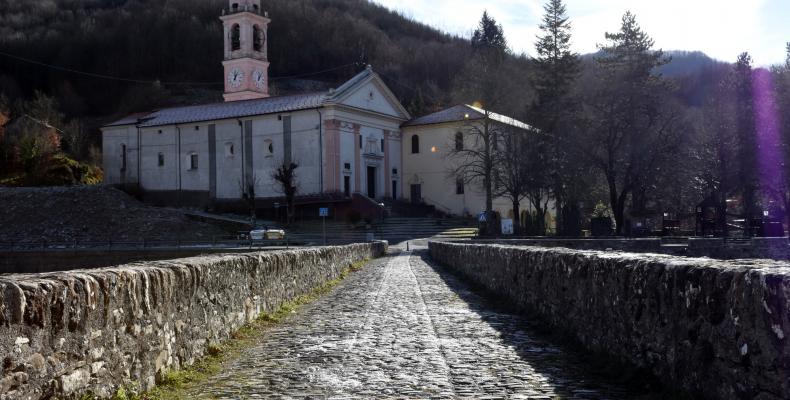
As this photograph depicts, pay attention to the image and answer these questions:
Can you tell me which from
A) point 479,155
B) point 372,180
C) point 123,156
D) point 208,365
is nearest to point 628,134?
point 479,155

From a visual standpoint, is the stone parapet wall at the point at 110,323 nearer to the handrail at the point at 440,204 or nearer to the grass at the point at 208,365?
the grass at the point at 208,365

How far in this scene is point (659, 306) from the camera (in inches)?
220

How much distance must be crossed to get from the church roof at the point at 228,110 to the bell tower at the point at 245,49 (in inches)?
180

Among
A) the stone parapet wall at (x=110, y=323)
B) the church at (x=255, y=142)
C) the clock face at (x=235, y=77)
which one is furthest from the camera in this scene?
the clock face at (x=235, y=77)

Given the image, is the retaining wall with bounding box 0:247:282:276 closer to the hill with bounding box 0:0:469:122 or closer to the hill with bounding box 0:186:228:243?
the hill with bounding box 0:186:228:243

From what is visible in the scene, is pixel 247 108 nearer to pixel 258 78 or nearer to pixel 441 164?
pixel 258 78

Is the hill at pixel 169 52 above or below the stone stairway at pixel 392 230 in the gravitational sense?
above

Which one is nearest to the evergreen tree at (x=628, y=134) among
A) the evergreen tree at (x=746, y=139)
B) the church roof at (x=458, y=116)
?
the evergreen tree at (x=746, y=139)

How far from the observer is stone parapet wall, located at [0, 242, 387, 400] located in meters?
4.12

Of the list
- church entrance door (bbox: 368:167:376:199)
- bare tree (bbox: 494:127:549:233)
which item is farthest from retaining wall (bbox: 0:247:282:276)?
church entrance door (bbox: 368:167:376:199)

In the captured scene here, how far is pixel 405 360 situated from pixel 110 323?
3.24 meters

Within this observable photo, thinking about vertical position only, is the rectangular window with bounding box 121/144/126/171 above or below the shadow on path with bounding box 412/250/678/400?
above

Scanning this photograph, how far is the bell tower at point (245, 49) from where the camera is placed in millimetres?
73438

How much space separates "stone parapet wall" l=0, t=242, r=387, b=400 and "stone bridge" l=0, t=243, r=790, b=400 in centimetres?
1
